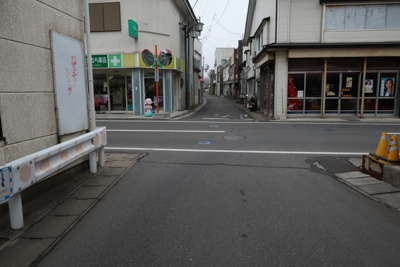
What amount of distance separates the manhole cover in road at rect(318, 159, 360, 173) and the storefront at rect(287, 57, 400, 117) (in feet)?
35.0

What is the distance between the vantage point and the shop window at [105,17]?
19.1m

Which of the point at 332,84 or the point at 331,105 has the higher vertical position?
the point at 332,84

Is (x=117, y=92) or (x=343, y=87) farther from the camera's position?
(x=117, y=92)

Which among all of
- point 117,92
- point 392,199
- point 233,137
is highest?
point 117,92

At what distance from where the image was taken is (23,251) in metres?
3.20

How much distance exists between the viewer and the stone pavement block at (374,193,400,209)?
14.9 ft

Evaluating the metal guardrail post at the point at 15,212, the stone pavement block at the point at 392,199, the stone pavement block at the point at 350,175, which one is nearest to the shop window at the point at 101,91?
the stone pavement block at the point at 350,175

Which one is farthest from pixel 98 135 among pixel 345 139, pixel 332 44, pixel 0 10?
pixel 332 44

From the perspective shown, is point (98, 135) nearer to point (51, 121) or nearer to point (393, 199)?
point (51, 121)

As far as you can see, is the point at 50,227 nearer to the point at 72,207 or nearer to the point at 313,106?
the point at 72,207

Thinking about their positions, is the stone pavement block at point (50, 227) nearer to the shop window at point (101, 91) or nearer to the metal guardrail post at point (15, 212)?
the metal guardrail post at point (15, 212)

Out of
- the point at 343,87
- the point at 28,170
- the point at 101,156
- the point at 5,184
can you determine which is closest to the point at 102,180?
the point at 101,156

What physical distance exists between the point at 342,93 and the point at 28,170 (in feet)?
57.6

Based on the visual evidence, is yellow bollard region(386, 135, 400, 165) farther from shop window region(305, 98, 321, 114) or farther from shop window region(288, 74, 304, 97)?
shop window region(305, 98, 321, 114)
